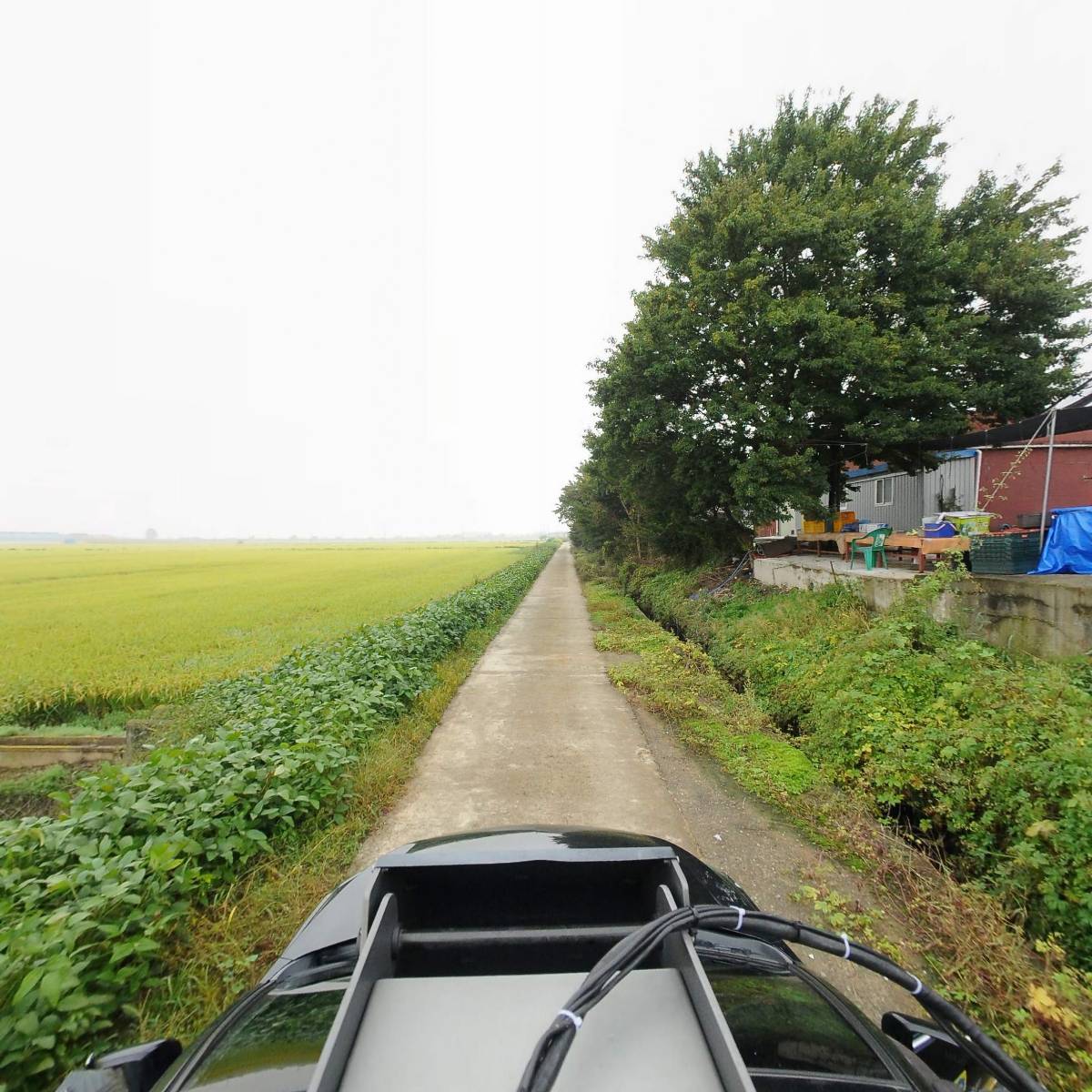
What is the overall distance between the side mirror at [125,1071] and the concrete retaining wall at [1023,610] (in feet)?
22.8

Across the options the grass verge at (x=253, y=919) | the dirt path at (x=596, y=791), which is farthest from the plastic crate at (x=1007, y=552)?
the grass verge at (x=253, y=919)

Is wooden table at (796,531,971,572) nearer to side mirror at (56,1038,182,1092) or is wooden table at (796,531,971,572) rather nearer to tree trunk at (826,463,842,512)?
tree trunk at (826,463,842,512)

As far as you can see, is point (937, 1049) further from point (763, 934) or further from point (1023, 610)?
point (1023, 610)

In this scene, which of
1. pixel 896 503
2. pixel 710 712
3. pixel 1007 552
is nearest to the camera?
pixel 710 712

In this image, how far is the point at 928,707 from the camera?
4.12 meters

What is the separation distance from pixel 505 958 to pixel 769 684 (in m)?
5.94

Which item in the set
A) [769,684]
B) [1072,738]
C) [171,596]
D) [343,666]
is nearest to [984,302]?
[769,684]

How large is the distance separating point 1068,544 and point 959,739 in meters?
3.79

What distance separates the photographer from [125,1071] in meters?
1.05

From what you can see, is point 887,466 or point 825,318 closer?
point 825,318

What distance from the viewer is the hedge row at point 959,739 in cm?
259

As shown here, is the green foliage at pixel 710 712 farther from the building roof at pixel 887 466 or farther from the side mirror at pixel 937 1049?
the building roof at pixel 887 466

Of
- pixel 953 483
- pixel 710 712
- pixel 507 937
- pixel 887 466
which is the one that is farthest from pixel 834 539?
pixel 507 937

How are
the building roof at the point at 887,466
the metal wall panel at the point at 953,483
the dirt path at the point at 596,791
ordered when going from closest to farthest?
the dirt path at the point at 596,791 < the building roof at the point at 887,466 < the metal wall panel at the point at 953,483
